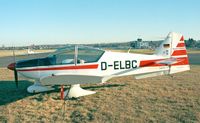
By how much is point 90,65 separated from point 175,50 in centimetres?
404

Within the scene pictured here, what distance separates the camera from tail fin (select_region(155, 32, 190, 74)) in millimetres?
10078

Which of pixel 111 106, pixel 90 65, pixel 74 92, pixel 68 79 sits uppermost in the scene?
pixel 90 65

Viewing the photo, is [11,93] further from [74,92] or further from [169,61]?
[169,61]

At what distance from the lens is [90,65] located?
879cm

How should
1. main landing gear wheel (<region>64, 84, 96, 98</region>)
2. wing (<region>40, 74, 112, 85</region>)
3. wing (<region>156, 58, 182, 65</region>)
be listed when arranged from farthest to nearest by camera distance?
wing (<region>156, 58, 182, 65</region>) → main landing gear wheel (<region>64, 84, 96, 98</region>) → wing (<region>40, 74, 112, 85</region>)

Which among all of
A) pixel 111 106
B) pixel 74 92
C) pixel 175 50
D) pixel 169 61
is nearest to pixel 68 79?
pixel 74 92

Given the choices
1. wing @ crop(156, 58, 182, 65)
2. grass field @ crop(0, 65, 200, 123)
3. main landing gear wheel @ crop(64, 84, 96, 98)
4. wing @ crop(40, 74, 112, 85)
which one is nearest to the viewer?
grass field @ crop(0, 65, 200, 123)

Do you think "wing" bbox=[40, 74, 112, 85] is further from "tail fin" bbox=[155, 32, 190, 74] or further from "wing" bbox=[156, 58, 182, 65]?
"tail fin" bbox=[155, 32, 190, 74]

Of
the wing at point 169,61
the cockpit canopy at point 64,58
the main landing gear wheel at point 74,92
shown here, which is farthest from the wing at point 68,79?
the wing at point 169,61

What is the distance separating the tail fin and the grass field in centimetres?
105

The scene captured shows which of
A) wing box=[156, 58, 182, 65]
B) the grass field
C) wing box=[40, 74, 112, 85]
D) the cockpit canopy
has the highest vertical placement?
the cockpit canopy

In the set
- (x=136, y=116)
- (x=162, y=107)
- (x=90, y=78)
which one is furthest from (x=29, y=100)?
(x=162, y=107)

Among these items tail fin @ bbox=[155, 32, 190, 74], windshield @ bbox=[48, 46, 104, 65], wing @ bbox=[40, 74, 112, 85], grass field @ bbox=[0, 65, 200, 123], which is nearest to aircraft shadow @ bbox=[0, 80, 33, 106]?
grass field @ bbox=[0, 65, 200, 123]

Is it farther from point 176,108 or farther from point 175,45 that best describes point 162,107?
point 175,45
